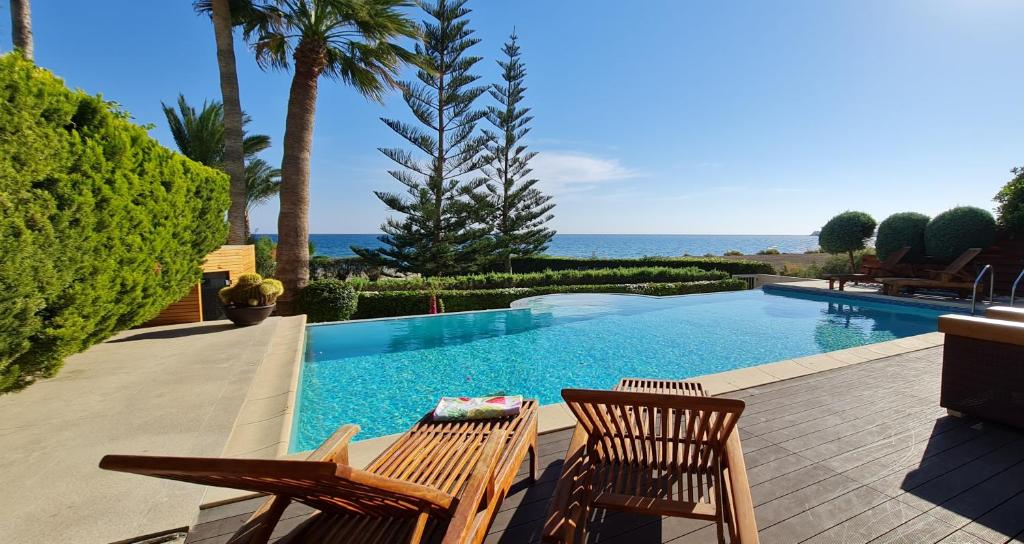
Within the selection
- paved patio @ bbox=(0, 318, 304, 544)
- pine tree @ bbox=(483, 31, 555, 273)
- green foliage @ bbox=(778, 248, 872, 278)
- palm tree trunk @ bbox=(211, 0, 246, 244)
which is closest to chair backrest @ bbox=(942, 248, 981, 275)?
green foliage @ bbox=(778, 248, 872, 278)

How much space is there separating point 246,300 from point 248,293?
0.31 ft

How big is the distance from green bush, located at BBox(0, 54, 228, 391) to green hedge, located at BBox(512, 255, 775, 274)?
502 inches

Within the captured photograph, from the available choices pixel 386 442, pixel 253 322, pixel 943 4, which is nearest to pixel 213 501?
pixel 386 442

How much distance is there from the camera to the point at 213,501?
1.87 m

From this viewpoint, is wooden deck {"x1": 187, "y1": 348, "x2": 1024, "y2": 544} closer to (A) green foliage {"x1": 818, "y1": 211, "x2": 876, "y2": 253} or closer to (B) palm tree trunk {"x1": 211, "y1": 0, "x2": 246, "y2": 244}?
(B) palm tree trunk {"x1": 211, "y1": 0, "x2": 246, "y2": 244}

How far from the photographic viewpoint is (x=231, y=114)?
7.98 metres

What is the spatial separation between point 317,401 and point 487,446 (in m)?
3.15

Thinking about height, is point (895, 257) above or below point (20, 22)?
below

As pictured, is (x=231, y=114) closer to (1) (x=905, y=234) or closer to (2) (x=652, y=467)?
(2) (x=652, y=467)

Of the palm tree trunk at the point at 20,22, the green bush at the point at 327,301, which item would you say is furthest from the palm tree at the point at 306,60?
the palm tree trunk at the point at 20,22

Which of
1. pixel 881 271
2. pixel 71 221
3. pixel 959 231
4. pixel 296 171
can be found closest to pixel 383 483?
pixel 71 221

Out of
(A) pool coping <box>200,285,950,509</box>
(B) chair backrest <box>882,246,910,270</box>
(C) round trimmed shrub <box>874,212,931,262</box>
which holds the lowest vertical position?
(A) pool coping <box>200,285,950,509</box>

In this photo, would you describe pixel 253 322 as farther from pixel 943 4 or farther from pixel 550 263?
pixel 550 263

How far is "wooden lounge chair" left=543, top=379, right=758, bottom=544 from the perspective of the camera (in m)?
1.42
